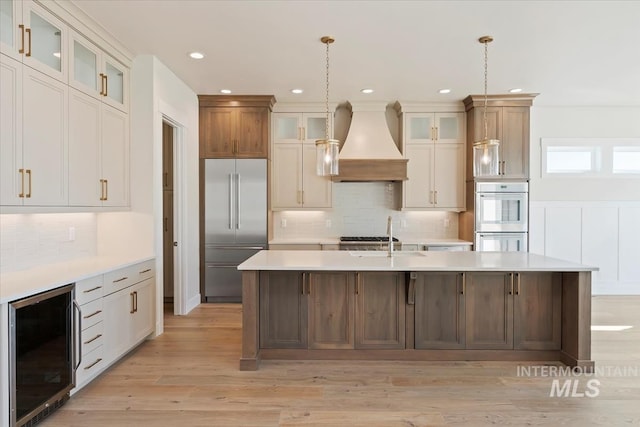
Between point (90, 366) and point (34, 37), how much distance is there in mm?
2361

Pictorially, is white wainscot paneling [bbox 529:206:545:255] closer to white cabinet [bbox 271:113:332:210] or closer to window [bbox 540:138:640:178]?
window [bbox 540:138:640:178]

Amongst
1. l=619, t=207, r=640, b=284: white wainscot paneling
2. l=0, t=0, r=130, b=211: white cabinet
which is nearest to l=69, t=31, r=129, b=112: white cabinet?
l=0, t=0, r=130, b=211: white cabinet

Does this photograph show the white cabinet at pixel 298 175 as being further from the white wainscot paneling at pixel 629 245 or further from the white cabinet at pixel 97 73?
the white wainscot paneling at pixel 629 245

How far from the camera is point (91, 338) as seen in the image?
2.85 meters

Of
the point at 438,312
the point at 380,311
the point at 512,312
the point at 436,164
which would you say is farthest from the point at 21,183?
the point at 436,164

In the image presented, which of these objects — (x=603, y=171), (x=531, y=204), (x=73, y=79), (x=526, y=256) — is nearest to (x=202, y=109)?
(x=73, y=79)

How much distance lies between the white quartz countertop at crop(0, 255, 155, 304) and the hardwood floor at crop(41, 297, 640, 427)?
0.86 meters

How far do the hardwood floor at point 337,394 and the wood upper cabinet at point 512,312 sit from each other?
0.74 feet

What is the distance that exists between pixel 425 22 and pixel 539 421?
3.05m

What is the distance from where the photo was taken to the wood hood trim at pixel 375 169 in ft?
18.0

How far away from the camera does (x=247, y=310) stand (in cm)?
325

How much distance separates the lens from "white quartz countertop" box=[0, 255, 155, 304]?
7.40 ft

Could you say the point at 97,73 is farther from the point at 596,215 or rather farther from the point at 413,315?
the point at 596,215

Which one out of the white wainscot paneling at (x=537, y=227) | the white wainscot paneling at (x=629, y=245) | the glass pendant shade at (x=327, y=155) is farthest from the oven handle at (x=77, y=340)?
the white wainscot paneling at (x=629, y=245)
